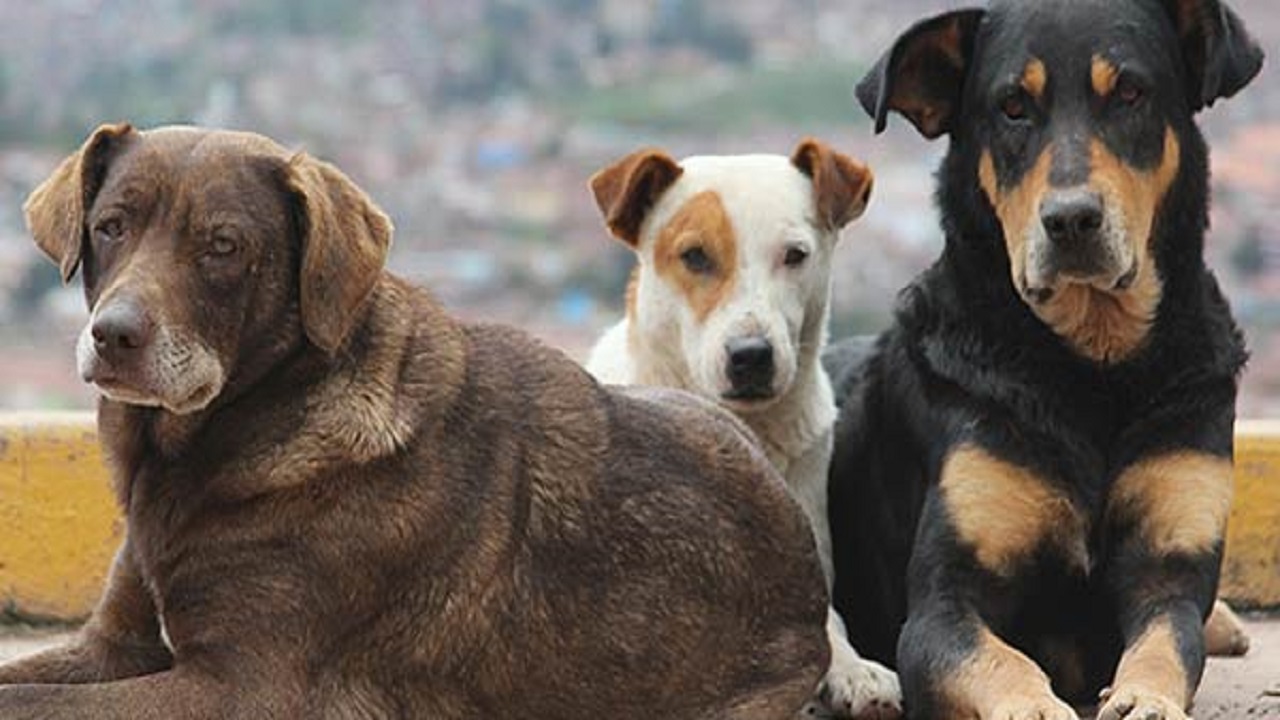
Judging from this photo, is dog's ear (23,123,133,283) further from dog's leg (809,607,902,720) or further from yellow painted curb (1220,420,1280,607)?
yellow painted curb (1220,420,1280,607)

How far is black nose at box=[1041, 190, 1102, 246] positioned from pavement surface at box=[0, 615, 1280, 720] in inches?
49.2

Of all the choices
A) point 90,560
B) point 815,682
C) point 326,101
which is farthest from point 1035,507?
point 326,101

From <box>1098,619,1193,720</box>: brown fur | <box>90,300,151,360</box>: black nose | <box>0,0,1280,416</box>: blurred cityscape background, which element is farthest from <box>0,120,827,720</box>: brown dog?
<box>0,0,1280,416</box>: blurred cityscape background

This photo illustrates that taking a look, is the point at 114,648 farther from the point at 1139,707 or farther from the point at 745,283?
the point at 745,283

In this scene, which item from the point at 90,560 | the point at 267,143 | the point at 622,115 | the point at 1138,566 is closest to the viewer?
the point at 267,143

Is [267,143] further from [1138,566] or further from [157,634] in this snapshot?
[1138,566]

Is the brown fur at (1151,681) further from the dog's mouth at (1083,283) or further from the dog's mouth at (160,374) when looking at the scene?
the dog's mouth at (160,374)

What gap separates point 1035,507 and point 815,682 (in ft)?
2.25

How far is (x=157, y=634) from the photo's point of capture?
483 centimetres

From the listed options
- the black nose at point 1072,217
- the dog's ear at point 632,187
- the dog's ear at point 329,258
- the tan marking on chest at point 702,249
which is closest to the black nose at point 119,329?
the dog's ear at point 329,258

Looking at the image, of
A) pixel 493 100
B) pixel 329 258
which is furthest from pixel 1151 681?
pixel 493 100

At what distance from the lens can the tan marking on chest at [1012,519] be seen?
18.5ft

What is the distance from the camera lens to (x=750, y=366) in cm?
657

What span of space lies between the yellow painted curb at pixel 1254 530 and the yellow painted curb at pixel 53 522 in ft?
11.4
